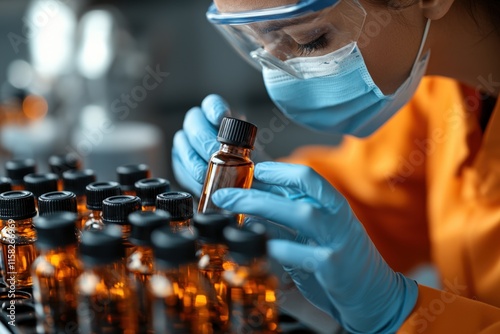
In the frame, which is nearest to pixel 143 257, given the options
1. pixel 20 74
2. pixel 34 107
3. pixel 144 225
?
pixel 144 225

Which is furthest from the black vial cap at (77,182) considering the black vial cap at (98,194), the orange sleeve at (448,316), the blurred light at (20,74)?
the blurred light at (20,74)

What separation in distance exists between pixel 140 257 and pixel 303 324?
0.93 ft

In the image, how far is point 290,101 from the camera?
138 centimetres

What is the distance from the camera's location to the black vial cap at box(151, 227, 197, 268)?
2.50 ft

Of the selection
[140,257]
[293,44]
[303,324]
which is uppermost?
[293,44]

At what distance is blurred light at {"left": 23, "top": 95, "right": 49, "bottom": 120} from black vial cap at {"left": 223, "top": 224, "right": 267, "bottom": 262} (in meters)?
2.01

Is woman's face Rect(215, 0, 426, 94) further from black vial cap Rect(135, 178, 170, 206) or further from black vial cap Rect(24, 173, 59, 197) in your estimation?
black vial cap Rect(24, 173, 59, 197)

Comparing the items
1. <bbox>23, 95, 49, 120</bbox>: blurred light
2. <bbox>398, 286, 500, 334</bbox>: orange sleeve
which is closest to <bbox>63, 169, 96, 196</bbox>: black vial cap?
<bbox>398, 286, 500, 334</bbox>: orange sleeve

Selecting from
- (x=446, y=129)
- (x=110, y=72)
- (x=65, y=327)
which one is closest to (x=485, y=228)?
(x=446, y=129)

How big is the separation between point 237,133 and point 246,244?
26cm

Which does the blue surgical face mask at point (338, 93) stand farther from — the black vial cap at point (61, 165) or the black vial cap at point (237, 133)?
the black vial cap at point (61, 165)

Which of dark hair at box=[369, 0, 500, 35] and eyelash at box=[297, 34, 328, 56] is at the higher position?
dark hair at box=[369, 0, 500, 35]

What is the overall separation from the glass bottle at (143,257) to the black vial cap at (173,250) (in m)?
0.06

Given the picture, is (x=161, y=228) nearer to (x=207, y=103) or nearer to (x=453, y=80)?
(x=207, y=103)
